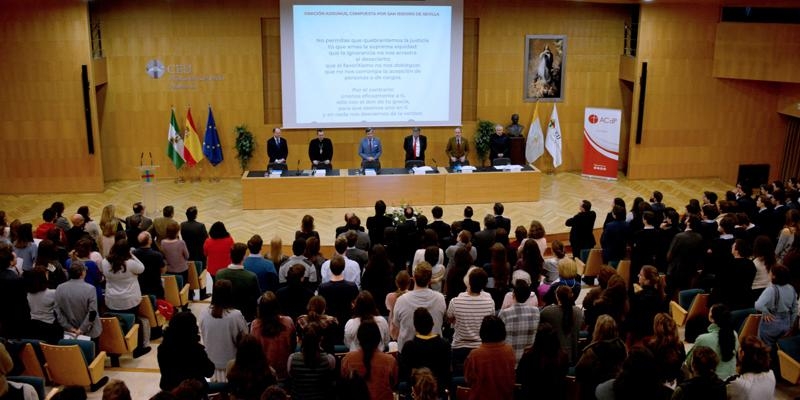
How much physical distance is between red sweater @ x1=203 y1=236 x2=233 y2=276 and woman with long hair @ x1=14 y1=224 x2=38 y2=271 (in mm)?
1681

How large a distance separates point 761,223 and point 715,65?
634 cm

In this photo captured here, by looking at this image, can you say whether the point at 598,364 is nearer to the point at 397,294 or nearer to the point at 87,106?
the point at 397,294

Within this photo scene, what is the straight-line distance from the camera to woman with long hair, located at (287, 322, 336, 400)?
16.3 ft

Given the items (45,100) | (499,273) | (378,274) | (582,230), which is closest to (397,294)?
(378,274)

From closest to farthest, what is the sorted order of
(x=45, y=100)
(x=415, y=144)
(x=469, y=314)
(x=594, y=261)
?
(x=469, y=314)
(x=594, y=261)
(x=45, y=100)
(x=415, y=144)

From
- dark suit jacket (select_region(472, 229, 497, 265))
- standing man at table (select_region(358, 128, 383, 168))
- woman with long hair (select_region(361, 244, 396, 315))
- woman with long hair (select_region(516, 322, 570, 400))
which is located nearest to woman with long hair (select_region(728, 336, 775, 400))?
woman with long hair (select_region(516, 322, 570, 400))

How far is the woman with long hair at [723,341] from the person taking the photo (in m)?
5.55

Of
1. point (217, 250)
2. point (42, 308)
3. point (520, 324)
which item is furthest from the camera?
point (217, 250)

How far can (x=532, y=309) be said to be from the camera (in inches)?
225

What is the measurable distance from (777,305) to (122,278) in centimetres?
577

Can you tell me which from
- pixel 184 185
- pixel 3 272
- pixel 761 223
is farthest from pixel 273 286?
pixel 184 185

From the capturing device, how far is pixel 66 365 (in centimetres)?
625

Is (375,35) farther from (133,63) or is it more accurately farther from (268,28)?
(133,63)

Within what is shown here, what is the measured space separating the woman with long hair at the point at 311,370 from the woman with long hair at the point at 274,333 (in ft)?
1.77
